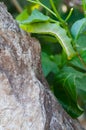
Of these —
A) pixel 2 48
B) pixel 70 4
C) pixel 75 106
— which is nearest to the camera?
pixel 2 48

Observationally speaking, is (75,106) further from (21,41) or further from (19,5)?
(19,5)

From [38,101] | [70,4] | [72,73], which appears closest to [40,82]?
[38,101]

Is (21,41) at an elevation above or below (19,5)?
above

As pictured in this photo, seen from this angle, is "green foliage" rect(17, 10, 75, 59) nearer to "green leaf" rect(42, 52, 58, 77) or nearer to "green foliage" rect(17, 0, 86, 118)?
"green foliage" rect(17, 0, 86, 118)

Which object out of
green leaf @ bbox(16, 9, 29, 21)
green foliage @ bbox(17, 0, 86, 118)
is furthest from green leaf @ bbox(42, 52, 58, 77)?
green leaf @ bbox(16, 9, 29, 21)

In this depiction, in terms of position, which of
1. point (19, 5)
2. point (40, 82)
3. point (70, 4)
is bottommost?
point (19, 5)

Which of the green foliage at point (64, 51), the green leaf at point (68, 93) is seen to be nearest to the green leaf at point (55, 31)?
the green foliage at point (64, 51)

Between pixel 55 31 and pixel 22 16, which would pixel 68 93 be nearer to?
pixel 55 31

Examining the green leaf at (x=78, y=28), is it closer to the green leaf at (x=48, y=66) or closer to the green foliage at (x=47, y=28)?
the green foliage at (x=47, y=28)
